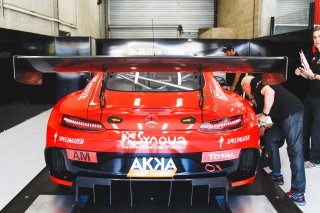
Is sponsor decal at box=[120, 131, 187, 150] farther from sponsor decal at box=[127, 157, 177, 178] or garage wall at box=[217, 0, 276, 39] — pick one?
garage wall at box=[217, 0, 276, 39]

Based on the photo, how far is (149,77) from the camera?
3213 millimetres

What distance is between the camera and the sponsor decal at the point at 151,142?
2.20m

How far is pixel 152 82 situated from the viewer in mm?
3105

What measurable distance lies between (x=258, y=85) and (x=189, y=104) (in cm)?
83

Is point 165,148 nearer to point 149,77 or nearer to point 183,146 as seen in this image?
point 183,146

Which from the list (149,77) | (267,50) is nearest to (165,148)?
(149,77)

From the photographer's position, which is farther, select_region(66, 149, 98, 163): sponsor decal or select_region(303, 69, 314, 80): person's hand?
select_region(303, 69, 314, 80): person's hand

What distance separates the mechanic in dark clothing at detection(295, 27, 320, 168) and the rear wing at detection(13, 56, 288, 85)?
5.61ft

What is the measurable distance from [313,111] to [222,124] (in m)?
1.91

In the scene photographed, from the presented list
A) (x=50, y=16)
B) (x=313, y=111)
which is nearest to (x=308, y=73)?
(x=313, y=111)

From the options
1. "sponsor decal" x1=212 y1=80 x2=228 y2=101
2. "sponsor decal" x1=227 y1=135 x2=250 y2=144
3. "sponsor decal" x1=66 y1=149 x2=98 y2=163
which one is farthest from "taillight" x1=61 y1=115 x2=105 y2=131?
"sponsor decal" x1=212 y1=80 x2=228 y2=101

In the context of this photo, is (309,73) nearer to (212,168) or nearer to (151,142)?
(212,168)

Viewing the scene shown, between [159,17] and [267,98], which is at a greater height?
[159,17]

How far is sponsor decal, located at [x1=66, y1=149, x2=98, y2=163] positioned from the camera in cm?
224
